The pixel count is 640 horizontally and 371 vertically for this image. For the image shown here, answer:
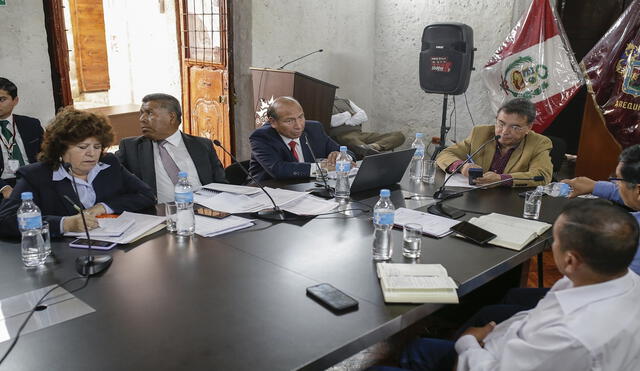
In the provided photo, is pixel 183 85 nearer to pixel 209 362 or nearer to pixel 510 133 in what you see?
pixel 510 133

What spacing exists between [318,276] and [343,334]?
378 mm

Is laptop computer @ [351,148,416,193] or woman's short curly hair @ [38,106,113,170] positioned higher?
woman's short curly hair @ [38,106,113,170]

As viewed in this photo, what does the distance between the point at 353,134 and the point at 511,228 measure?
3.08 metres

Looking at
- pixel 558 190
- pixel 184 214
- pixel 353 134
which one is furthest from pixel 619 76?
pixel 184 214

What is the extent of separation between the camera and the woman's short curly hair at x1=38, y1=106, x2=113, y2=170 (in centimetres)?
225

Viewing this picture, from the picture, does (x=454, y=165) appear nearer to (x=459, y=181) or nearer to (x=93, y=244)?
(x=459, y=181)

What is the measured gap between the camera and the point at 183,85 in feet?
18.4

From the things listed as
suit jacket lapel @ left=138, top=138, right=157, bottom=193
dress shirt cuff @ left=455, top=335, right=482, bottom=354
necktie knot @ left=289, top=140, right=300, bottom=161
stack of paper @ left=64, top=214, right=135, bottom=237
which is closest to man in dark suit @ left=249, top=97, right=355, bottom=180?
necktie knot @ left=289, top=140, right=300, bottom=161

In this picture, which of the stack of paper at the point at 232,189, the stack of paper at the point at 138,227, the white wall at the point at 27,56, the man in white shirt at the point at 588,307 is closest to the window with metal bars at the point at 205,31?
the white wall at the point at 27,56

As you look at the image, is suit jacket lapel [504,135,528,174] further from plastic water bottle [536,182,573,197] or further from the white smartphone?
the white smartphone

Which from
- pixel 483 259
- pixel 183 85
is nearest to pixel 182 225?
pixel 483 259

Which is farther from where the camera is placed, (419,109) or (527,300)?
(419,109)

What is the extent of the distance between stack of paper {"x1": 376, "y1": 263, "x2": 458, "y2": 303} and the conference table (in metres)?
0.03

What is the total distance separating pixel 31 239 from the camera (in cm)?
188
